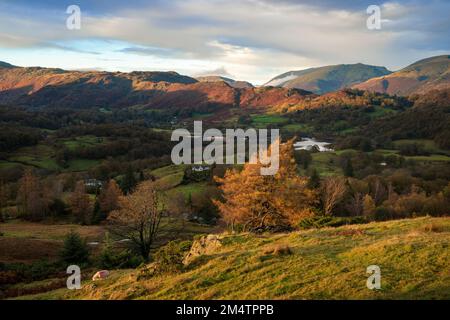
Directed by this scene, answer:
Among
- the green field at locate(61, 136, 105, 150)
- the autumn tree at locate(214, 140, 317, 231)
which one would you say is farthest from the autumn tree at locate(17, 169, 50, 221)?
the green field at locate(61, 136, 105, 150)

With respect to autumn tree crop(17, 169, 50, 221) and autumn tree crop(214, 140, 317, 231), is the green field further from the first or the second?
autumn tree crop(214, 140, 317, 231)

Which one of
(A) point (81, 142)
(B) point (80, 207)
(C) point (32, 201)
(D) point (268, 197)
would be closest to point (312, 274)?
(D) point (268, 197)

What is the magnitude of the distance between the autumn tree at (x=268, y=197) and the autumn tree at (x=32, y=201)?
207 ft

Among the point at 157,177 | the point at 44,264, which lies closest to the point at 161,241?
the point at 44,264

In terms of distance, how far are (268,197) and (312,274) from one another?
58.8ft

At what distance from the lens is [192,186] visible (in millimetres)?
109250

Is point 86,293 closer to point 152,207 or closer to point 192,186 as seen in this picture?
point 152,207

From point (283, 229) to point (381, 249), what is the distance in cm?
1783

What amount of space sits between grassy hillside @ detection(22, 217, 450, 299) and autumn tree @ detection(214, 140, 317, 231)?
1170cm

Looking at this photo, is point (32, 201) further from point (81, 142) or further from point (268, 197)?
point (81, 142)

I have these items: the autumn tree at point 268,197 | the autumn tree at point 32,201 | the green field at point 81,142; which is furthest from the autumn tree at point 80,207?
the green field at point 81,142

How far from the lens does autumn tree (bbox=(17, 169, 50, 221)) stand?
265 feet
